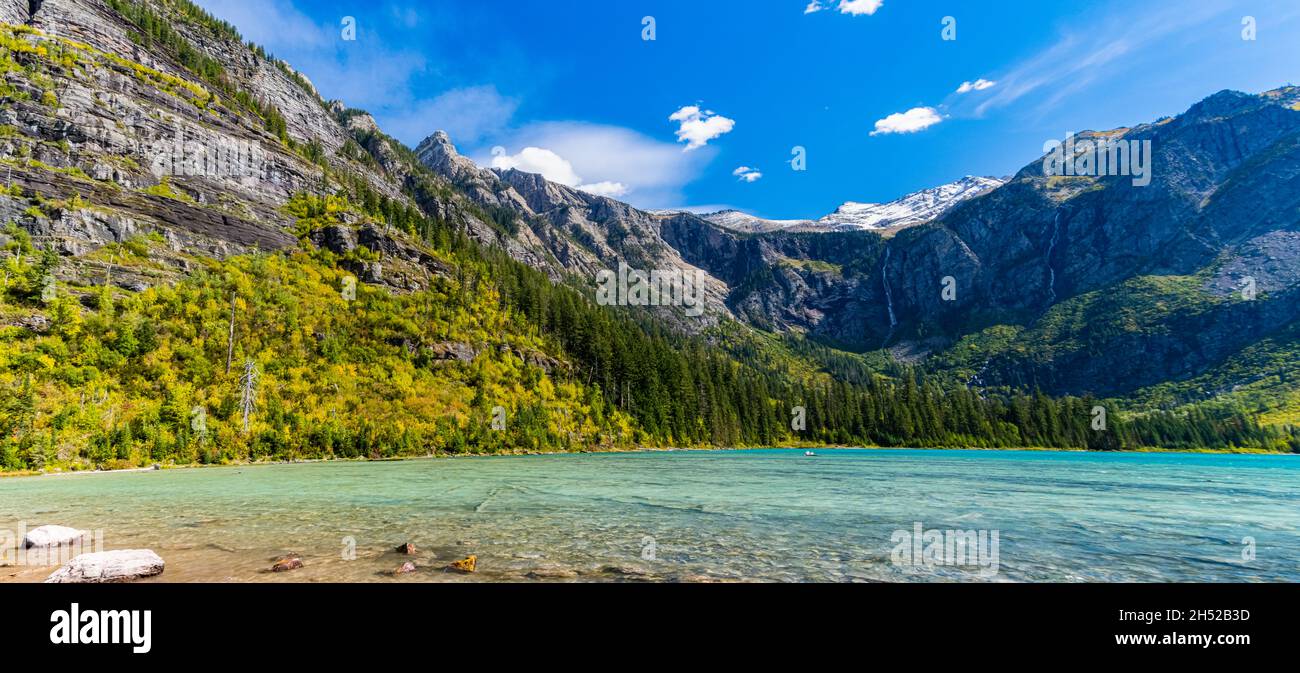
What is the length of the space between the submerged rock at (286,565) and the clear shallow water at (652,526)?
28 centimetres

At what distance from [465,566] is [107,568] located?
8815 millimetres

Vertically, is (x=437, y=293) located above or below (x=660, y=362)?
above

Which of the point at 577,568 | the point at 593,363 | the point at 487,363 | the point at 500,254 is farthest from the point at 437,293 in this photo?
the point at 577,568

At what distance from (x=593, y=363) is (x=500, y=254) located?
6559 centimetres

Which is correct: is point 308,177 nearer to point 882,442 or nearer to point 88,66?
point 88,66

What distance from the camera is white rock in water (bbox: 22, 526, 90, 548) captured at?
17.1 meters

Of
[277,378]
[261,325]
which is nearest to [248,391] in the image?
[277,378]

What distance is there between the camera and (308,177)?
139250 mm

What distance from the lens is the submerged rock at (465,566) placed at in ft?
48.5

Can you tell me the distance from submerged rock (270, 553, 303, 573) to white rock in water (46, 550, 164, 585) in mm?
2810

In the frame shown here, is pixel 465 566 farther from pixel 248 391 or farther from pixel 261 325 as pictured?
pixel 261 325

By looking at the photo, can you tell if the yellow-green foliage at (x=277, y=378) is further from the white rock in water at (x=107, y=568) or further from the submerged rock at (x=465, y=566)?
the submerged rock at (x=465, y=566)

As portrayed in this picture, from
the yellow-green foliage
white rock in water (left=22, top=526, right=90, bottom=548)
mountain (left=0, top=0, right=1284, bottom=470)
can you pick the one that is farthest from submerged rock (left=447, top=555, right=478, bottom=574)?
mountain (left=0, top=0, right=1284, bottom=470)
